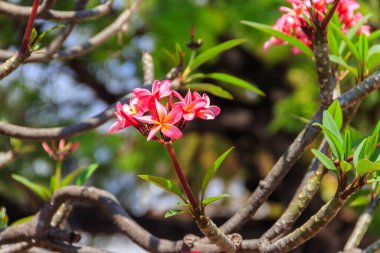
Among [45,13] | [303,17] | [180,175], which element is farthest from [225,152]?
[45,13]

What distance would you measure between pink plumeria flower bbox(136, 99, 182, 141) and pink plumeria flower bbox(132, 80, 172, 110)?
2 cm

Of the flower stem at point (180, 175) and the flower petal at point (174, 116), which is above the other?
the flower petal at point (174, 116)

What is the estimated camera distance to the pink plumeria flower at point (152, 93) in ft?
2.13

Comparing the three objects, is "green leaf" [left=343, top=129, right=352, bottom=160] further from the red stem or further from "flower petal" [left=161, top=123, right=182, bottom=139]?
the red stem

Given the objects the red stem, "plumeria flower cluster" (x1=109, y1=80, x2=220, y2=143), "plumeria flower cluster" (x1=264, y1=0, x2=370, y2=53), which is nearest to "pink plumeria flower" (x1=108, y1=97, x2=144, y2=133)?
"plumeria flower cluster" (x1=109, y1=80, x2=220, y2=143)

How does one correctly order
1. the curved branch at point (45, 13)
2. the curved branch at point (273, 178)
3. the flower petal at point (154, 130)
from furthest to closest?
the curved branch at point (45, 13)
the curved branch at point (273, 178)
the flower petal at point (154, 130)

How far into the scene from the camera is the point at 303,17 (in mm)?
896

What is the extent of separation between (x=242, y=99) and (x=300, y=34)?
3.09 m

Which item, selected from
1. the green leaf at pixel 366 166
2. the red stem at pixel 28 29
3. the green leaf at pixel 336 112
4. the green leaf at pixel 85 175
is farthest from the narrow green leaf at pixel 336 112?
the green leaf at pixel 85 175

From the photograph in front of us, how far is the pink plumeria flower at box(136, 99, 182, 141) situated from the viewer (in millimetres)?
623

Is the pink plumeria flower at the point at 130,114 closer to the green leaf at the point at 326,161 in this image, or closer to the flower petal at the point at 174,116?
the flower petal at the point at 174,116

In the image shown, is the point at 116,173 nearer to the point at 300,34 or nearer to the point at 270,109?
the point at 270,109

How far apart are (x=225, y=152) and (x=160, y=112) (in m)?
0.09

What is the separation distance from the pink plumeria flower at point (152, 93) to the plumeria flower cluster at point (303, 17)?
0.91 feet
